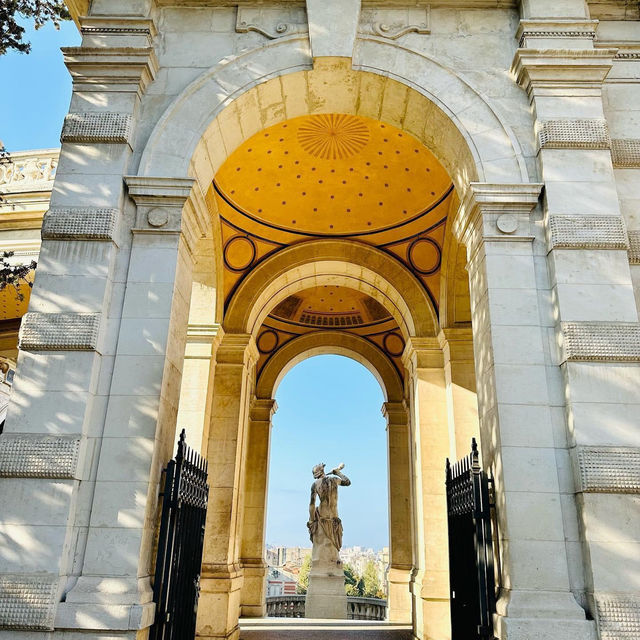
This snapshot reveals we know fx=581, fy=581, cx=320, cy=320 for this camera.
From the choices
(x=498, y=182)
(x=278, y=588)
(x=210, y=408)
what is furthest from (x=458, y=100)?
(x=278, y=588)

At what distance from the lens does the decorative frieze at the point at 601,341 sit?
5605 mm

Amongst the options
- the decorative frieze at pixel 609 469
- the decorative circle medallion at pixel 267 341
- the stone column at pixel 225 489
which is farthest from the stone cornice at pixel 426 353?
the decorative circle medallion at pixel 267 341

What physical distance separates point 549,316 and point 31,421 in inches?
205

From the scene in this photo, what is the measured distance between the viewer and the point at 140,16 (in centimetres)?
712

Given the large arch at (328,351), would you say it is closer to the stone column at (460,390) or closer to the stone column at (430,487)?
the stone column at (430,487)

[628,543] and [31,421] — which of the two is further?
[31,421]

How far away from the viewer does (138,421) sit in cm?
563

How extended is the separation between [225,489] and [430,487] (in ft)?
12.7

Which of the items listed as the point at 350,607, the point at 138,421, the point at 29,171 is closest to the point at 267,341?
the point at 29,171

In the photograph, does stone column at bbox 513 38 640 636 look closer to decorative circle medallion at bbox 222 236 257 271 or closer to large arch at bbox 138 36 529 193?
large arch at bbox 138 36 529 193

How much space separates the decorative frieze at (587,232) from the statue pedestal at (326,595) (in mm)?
10949

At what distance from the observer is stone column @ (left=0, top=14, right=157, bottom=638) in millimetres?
5109

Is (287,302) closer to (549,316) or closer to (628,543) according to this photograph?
(549,316)

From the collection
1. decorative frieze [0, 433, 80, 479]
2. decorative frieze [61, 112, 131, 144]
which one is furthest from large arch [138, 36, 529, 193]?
decorative frieze [0, 433, 80, 479]
